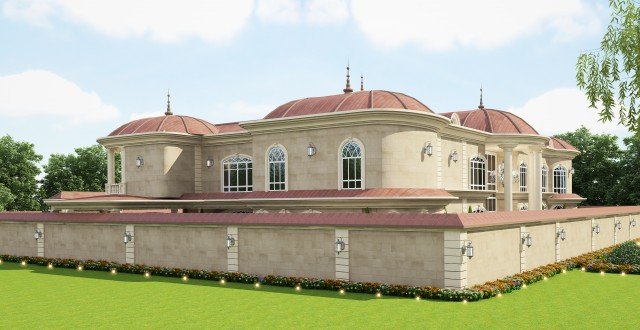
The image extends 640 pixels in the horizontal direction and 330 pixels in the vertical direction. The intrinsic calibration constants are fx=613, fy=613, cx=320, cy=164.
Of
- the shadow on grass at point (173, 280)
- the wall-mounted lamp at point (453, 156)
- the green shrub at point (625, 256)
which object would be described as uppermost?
the wall-mounted lamp at point (453, 156)

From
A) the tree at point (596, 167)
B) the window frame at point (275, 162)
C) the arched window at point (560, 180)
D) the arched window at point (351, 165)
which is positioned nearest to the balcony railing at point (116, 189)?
the window frame at point (275, 162)

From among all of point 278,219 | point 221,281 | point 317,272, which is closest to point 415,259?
point 317,272

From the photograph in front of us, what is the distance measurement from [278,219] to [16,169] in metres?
45.4

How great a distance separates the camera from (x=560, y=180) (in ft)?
170

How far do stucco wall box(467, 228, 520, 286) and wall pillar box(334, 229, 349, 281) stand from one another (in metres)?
4.60

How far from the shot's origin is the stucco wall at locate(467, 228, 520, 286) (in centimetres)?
2214

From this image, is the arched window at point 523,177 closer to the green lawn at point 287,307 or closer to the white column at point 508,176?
the white column at point 508,176

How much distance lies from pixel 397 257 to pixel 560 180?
34.3 meters

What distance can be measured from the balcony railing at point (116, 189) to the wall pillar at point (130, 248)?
31.3 ft

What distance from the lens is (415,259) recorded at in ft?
72.0

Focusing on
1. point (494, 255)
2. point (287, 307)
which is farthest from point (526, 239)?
point (287, 307)

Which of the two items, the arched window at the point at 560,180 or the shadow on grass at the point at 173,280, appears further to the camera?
the arched window at the point at 560,180

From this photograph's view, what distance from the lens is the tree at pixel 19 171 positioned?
60.0 metres

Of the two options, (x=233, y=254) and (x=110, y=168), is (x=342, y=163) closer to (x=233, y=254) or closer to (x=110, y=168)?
(x=233, y=254)
